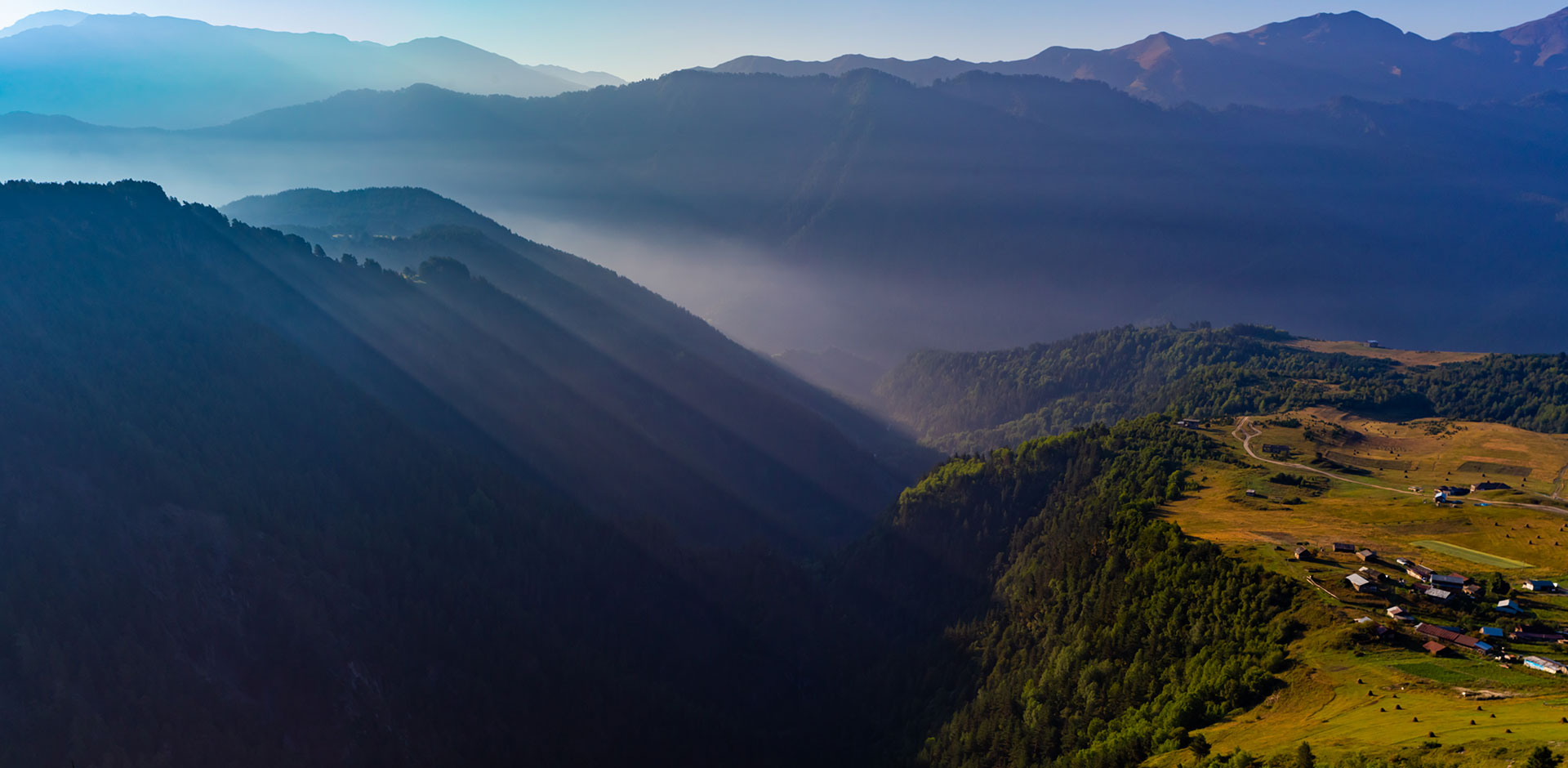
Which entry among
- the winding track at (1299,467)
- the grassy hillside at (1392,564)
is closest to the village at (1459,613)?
the grassy hillside at (1392,564)

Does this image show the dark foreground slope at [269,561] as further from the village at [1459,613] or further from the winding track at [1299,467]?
the winding track at [1299,467]

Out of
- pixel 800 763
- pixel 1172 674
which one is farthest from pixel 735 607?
pixel 1172 674

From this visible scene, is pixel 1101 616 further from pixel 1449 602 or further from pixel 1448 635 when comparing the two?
pixel 1448 635

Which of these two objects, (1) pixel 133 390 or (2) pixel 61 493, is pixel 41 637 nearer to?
(2) pixel 61 493

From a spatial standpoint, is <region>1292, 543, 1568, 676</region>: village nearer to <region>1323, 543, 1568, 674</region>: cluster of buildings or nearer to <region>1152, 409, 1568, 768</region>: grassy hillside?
<region>1323, 543, 1568, 674</region>: cluster of buildings

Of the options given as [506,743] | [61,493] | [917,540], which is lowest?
[506,743]

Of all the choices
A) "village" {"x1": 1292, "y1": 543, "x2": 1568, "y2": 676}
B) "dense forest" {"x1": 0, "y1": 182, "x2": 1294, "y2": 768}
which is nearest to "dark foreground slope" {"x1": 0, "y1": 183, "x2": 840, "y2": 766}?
"dense forest" {"x1": 0, "y1": 182, "x2": 1294, "y2": 768}

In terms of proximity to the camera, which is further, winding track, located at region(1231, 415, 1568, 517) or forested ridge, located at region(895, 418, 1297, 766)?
winding track, located at region(1231, 415, 1568, 517)
